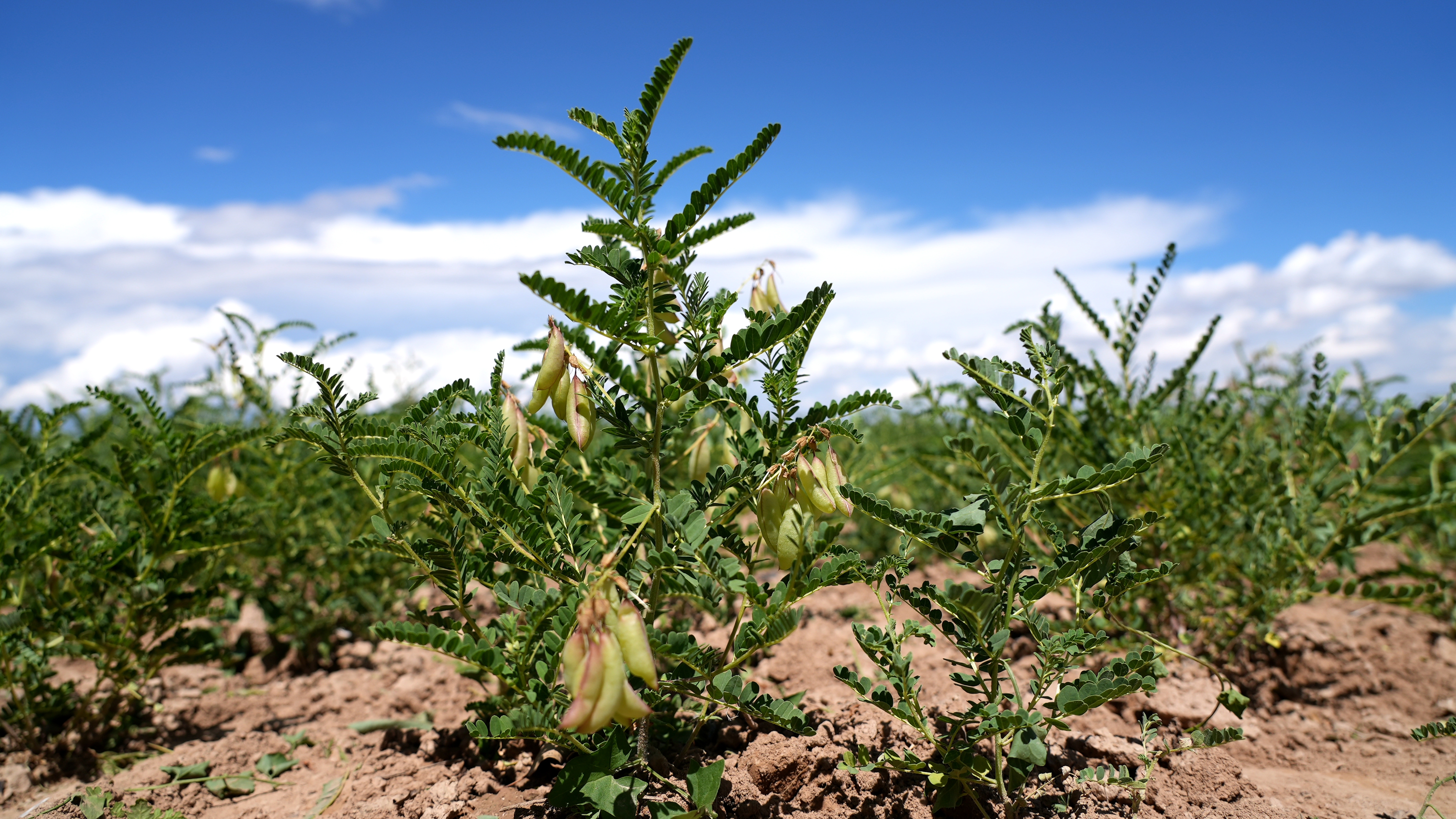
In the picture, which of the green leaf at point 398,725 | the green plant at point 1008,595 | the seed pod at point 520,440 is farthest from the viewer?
the green leaf at point 398,725

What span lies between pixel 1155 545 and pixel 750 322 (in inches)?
74.0

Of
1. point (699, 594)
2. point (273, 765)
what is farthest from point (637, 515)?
point (273, 765)

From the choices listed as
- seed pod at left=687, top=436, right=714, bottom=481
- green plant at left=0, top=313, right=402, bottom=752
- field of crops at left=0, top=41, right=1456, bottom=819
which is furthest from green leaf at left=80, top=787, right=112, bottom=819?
seed pod at left=687, top=436, right=714, bottom=481

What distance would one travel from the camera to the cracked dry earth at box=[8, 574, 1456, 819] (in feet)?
6.63

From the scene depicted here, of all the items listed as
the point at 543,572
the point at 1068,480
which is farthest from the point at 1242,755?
the point at 543,572

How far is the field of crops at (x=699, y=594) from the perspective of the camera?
172 centimetres

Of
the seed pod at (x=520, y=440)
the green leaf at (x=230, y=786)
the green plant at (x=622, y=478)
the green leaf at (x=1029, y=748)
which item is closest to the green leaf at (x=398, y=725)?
the green leaf at (x=230, y=786)

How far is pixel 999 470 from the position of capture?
167 cm

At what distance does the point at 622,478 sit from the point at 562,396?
1.17 ft

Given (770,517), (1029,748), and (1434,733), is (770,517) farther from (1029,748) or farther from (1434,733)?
(1434,733)

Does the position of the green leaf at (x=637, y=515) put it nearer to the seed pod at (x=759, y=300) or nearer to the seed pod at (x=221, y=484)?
the seed pod at (x=759, y=300)

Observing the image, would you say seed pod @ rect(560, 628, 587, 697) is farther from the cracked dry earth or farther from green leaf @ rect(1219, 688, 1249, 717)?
green leaf @ rect(1219, 688, 1249, 717)

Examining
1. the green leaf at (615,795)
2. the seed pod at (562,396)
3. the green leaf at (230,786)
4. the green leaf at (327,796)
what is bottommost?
the green leaf at (230,786)

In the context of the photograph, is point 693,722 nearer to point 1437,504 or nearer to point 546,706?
point 546,706
